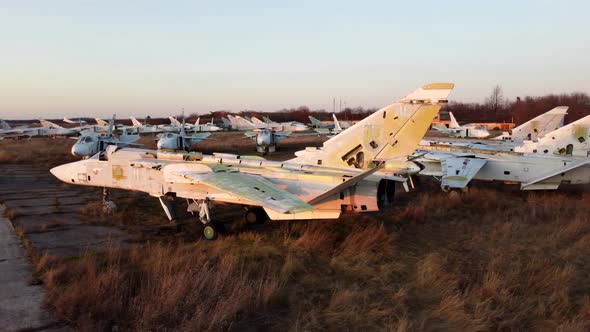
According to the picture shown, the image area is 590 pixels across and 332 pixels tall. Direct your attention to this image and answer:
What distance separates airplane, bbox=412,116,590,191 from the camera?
16.4 meters

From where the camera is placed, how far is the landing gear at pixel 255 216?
1325 cm

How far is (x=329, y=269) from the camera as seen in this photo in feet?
29.7

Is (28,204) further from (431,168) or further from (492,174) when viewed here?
(492,174)

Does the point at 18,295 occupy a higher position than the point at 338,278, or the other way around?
the point at 18,295

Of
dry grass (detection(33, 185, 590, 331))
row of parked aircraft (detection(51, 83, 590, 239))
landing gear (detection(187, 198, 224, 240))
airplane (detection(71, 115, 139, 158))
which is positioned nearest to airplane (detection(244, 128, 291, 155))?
airplane (detection(71, 115, 139, 158))

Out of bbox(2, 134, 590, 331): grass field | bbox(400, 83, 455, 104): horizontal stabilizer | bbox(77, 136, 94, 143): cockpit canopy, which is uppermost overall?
bbox(400, 83, 455, 104): horizontal stabilizer

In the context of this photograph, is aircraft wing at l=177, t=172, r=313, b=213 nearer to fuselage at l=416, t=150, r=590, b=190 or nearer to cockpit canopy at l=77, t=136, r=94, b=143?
fuselage at l=416, t=150, r=590, b=190

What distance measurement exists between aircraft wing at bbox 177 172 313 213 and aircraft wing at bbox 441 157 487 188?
8919mm

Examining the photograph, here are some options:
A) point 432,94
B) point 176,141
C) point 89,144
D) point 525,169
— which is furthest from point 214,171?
point 176,141

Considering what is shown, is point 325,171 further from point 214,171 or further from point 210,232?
point 210,232

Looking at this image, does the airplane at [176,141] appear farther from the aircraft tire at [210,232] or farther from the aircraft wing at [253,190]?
the aircraft tire at [210,232]

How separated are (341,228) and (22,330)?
8715 millimetres

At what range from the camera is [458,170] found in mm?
17016

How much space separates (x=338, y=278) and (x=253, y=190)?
2827mm
